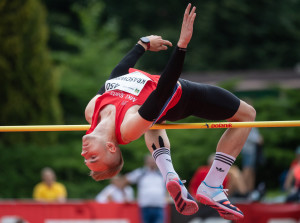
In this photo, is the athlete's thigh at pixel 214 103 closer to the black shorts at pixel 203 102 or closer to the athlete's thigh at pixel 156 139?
the black shorts at pixel 203 102

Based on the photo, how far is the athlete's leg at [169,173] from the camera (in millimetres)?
4656

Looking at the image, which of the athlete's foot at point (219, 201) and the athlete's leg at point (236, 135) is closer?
the athlete's foot at point (219, 201)

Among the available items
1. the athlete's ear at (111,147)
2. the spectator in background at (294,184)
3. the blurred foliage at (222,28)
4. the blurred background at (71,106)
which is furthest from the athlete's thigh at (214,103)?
the blurred foliage at (222,28)

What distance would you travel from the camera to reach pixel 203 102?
4.73m

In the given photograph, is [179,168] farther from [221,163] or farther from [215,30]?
[215,30]

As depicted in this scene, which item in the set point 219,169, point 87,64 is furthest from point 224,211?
point 87,64

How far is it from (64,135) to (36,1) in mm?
3155

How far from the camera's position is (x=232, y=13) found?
24.4 metres

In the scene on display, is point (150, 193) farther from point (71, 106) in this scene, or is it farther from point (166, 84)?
point (71, 106)

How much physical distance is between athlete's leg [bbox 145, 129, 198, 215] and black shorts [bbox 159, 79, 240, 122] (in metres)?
0.23

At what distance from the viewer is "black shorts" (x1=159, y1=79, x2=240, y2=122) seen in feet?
15.5

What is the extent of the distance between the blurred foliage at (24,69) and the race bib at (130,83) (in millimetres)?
8557

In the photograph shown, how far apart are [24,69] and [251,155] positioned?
20.0 feet

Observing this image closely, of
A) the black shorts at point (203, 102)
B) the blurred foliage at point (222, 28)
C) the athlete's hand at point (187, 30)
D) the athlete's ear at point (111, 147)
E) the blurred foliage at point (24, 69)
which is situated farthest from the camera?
the blurred foliage at point (222, 28)
